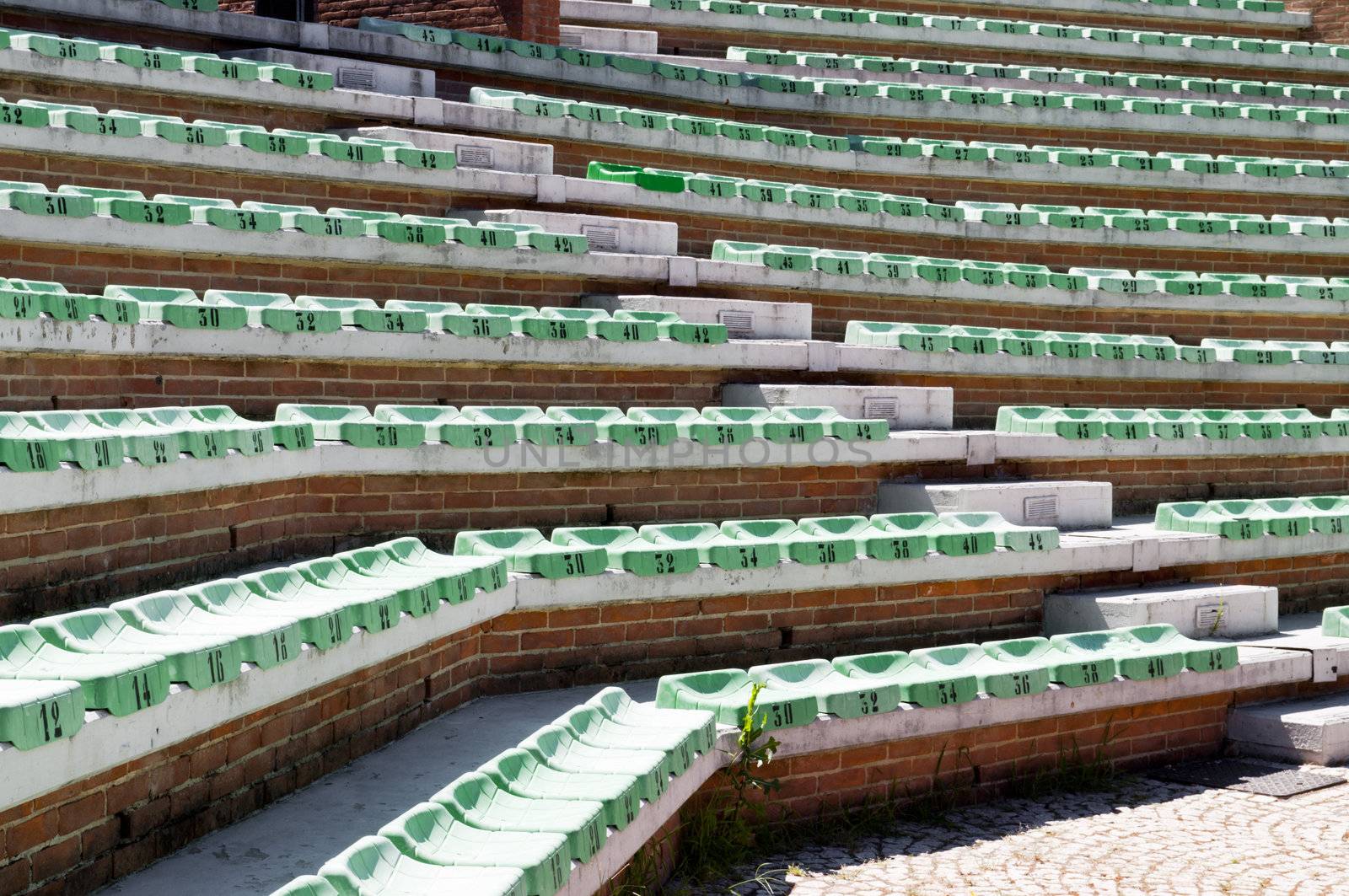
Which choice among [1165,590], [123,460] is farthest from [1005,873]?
[123,460]

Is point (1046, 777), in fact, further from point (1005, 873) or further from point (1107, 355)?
point (1107, 355)

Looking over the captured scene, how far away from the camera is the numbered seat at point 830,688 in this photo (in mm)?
5602

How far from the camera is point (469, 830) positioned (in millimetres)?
3781

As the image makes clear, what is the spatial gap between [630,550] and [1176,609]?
111 inches

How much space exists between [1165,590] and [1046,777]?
164 centimetres

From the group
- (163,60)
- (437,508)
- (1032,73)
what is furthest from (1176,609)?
(1032,73)

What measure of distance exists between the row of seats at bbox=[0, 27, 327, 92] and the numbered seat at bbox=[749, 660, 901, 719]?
550 centimetres

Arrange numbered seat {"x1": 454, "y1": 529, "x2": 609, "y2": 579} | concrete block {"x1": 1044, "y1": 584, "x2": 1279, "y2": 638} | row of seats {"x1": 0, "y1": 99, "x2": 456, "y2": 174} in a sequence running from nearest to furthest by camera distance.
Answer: numbered seat {"x1": 454, "y1": 529, "x2": 609, "y2": 579} → concrete block {"x1": 1044, "y1": 584, "x2": 1279, "y2": 638} → row of seats {"x1": 0, "y1": 99, "x2": 456, "y2": 174}

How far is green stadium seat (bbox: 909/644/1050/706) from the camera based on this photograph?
6.05 meters

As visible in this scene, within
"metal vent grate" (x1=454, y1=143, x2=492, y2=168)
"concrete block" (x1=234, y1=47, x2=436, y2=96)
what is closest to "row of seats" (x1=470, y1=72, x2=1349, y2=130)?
"concrete block" (x1=234, y1=47, x2=436, y2=96)

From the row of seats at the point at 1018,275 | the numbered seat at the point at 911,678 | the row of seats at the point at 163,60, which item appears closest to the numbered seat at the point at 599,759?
the numbered seat at the point at 911,678

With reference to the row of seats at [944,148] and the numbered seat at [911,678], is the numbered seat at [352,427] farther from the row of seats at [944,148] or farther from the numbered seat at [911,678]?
the row of seats at [944,148]

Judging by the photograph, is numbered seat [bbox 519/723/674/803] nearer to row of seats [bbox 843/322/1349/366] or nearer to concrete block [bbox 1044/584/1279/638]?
concrete block [bbox 1044/584/1279/638]

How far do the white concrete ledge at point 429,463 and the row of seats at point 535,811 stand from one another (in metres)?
1.48
